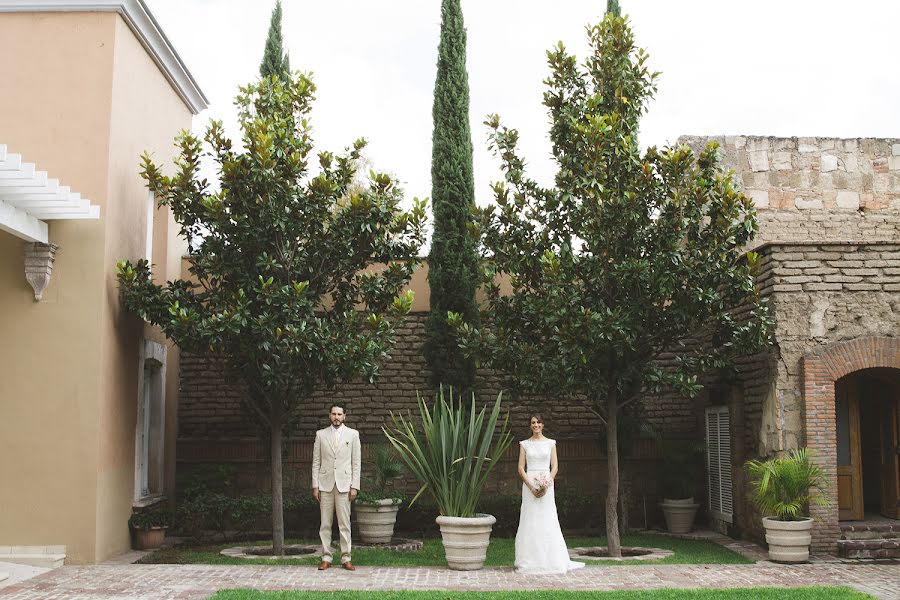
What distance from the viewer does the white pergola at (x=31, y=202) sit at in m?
8.33

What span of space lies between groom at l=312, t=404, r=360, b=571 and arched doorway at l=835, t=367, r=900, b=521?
6.25 meters

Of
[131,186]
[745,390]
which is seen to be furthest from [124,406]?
[745,390]

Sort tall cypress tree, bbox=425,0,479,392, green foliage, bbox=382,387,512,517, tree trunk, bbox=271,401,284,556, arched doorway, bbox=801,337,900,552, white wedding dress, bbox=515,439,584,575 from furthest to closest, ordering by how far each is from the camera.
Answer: tall cypress tree, bbox=425,0,479,392
tree trunk, bbox=271,401,284,556
arched doorway, bbox=801,337,900,552
green foliage, bbox=382,387,512,517
white wedding dress, bbox=515,439,584,575

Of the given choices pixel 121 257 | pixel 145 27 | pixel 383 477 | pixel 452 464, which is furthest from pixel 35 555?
pixel 145 27

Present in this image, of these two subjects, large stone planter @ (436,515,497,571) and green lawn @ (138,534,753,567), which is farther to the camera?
green lawn @ (138,534,753,567)

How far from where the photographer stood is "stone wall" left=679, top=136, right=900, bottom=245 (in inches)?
572

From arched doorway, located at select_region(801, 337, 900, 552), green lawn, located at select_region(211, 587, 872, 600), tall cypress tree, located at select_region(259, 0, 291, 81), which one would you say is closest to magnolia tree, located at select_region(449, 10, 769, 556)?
arched doorway, located at select_region(801, 337, 900, 552)

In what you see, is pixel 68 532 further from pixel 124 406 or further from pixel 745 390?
pixel 745 390

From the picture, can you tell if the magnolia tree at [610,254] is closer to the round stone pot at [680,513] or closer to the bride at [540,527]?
the bride at [540,527]

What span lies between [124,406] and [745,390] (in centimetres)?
788

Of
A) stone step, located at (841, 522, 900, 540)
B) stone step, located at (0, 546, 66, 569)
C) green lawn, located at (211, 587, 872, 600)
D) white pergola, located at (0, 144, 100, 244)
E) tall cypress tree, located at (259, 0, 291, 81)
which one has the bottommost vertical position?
green lawn, located at (211, 587, 872, 600)

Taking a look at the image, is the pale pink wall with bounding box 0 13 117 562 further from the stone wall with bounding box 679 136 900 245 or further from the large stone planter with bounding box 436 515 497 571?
the stone wall with bounding box 679 136 900 245

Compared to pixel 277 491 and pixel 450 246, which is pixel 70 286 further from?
pixel 450 246

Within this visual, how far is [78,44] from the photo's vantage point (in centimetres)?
1052
